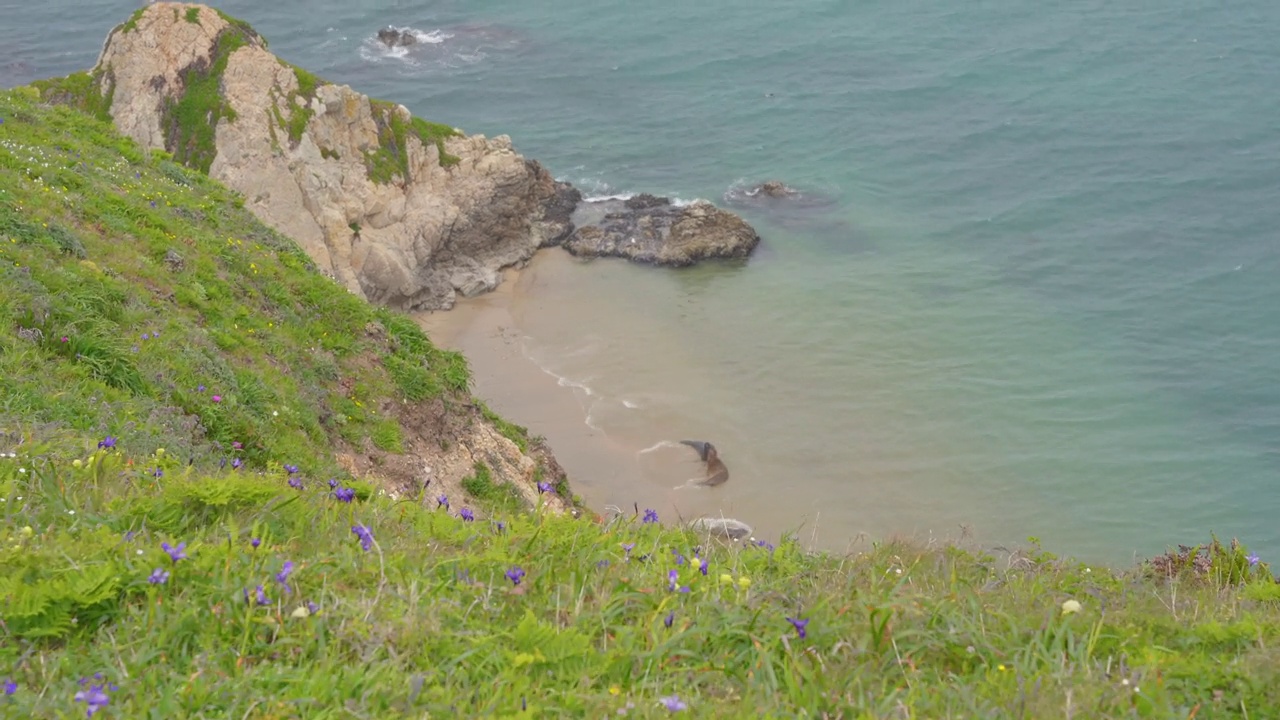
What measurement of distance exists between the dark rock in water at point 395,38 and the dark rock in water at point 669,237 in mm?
23920

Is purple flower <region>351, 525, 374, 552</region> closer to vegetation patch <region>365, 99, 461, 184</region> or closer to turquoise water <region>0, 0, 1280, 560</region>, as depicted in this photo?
turquoise water <region>0, 0, 1280, 560</region>

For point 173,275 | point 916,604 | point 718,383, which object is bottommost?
point 718,383

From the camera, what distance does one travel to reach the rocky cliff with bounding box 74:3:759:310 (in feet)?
94.6

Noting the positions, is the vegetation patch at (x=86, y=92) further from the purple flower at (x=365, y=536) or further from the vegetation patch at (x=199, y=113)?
the purple flower at (x=365, y=536)

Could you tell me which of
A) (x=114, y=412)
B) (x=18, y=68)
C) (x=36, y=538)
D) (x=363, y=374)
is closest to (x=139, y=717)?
(x=36, y=538)

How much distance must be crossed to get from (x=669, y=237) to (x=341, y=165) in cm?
1133

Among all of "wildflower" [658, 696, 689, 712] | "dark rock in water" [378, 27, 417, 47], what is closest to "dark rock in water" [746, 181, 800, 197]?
"dark rock in water" [378, 27, 417, 47]

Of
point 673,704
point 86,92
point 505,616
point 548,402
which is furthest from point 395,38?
point 673,704

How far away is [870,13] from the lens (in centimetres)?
5647

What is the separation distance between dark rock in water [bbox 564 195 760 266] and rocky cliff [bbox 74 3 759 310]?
0.20 feet

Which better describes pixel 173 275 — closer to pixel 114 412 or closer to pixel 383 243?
pixel 114 412

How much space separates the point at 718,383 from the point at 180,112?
17.0 metres

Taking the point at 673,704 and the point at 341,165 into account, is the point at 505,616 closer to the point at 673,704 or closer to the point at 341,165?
the point at 673,704

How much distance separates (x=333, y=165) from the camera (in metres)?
30.8
